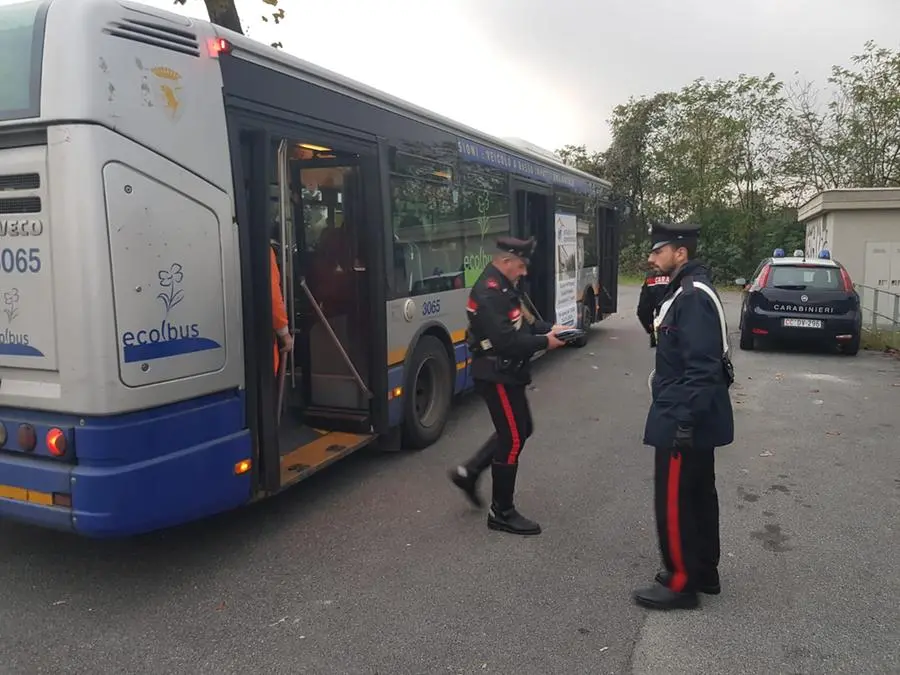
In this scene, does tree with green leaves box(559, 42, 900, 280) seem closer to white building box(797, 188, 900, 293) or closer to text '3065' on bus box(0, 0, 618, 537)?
white building box(797, 188, 900, 293)

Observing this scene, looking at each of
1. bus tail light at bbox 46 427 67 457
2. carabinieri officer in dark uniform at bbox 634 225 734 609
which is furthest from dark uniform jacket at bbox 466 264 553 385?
bus tail light at bbox 46 427 67 457

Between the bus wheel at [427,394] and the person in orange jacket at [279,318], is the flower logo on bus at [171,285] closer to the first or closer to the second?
the person in orange jacket at [279,318]

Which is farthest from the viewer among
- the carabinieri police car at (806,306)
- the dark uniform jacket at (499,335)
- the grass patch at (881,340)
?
the grass patch at (881,340)

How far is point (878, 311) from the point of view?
15773 millimetres

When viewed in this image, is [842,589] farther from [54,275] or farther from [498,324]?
[54,275]

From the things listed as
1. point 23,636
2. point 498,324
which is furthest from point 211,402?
point 498,324

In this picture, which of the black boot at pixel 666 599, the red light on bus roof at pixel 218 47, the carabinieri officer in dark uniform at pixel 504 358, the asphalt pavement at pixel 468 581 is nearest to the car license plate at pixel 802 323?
the asphalt pavement at pixel 468 581

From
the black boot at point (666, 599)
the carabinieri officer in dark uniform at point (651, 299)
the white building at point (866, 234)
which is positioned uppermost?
the white building at point (866, 234)

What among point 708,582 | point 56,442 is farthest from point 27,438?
point 708,582

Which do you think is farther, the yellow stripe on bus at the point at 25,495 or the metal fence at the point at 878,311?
the metal fence at the point at 878,311

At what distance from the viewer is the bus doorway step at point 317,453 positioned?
4.82 m

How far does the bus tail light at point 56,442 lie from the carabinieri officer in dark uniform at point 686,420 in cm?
277

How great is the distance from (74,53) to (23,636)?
2.66 metres

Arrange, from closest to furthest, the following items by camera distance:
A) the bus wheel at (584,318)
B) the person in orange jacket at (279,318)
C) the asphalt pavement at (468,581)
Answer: the asphalt pavement at (468,581) → the person in orange jacket at (279,318) → the bus wheel at (584,318)
